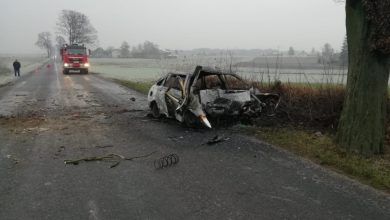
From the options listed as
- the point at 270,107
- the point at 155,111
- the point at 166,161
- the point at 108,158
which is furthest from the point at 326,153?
the point at 155,111

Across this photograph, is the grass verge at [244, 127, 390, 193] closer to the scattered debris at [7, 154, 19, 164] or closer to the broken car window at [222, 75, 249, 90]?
the broken car window at [222, 75, 249, 90]

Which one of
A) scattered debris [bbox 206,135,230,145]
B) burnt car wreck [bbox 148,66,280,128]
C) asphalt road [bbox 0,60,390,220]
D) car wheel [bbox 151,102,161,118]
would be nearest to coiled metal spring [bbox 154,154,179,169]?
asphalt road [bbox 0,60,390,220]

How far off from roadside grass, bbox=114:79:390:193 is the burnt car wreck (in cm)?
62

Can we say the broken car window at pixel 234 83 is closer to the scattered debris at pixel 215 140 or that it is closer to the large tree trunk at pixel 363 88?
the scattered debris at pixel 215 140

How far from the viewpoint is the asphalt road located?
5160 mm

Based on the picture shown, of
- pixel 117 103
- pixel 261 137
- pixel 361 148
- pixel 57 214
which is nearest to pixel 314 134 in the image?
pixel 261 137

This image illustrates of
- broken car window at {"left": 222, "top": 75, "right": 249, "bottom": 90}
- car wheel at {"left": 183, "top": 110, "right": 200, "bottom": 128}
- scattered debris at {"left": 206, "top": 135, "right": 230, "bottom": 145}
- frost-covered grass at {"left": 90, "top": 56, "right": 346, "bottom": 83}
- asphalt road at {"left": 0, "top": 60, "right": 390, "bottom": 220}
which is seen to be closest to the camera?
asphalt road at {"left": 0, "top": 60, "right": 390, "bottom": 220}

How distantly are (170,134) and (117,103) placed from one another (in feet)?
21.7

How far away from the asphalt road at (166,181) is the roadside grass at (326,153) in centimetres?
34

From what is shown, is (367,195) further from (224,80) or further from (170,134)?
(224,80)

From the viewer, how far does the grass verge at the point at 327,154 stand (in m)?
6.75

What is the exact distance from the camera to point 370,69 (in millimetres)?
7828

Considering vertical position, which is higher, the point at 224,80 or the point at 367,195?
the point at 224,80

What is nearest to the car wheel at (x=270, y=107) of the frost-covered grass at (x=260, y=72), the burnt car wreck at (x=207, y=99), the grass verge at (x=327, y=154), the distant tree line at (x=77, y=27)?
the burnt car wreck at (x=207, y=99)
